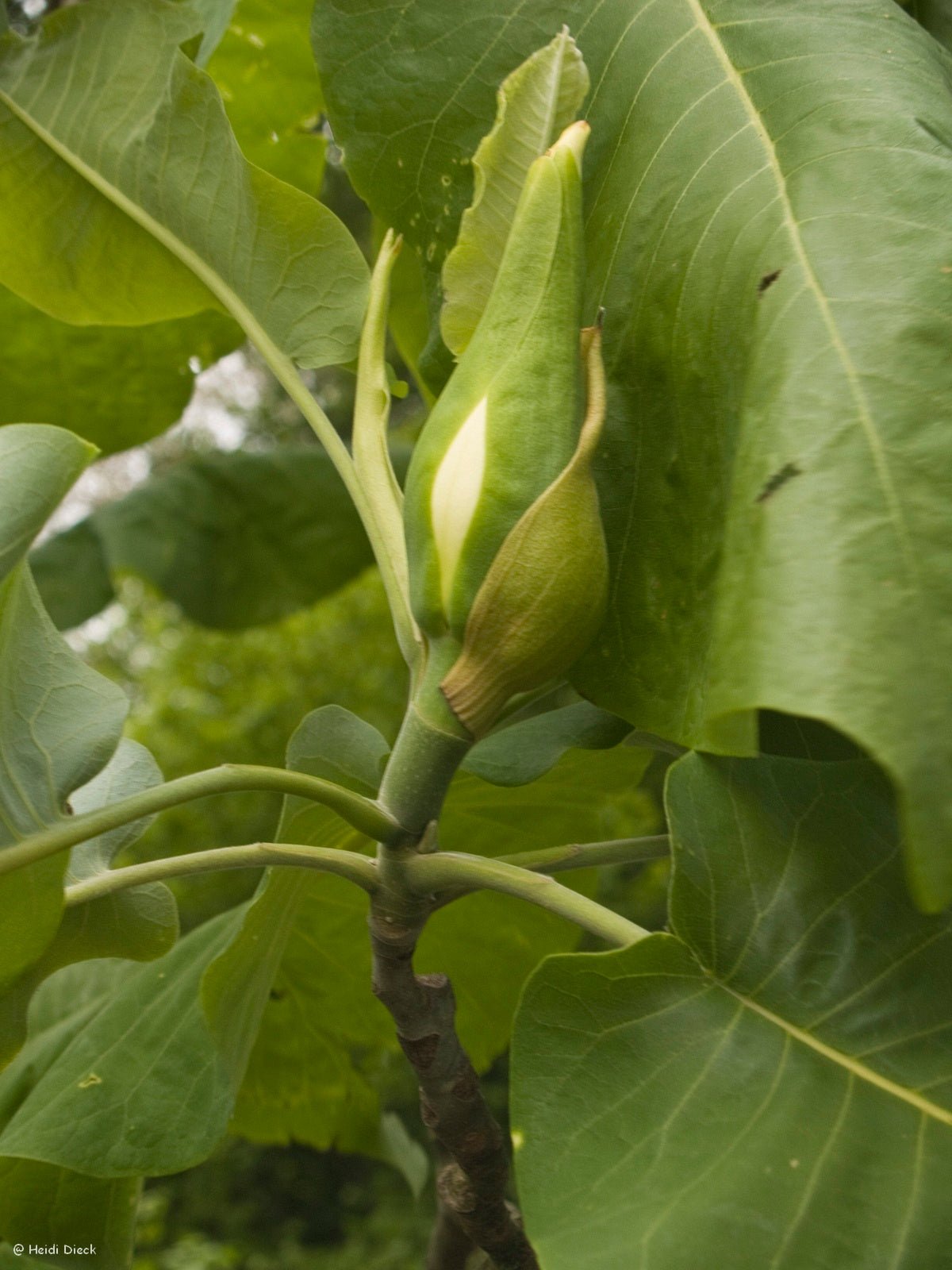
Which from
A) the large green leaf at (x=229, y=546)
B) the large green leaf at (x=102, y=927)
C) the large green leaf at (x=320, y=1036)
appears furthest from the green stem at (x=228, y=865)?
the large green leaf at (x=229, y=546)

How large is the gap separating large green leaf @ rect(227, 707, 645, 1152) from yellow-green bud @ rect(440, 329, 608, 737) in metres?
0.25

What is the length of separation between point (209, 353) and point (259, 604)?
866 millimetres

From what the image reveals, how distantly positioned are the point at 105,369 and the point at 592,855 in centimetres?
53

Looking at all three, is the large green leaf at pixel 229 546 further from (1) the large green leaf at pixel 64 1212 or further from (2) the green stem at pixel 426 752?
(2) the green stem at pixel 426 752

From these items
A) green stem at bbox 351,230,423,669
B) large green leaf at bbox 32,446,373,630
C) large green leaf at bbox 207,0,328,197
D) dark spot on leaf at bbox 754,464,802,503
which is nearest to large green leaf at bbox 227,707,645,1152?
green stem at bbox 351,230,423,669

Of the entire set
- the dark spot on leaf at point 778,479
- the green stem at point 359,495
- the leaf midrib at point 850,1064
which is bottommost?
the leaf midrib at point 850,1064

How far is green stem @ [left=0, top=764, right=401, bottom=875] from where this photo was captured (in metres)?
0.41

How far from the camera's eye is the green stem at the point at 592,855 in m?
0.52

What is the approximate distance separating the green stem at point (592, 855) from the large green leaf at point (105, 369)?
48 centimetres

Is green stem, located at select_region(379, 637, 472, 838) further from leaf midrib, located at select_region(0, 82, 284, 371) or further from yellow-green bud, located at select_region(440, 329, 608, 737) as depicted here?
leaf midrib, located at select_region(0, 82, 284, 371)

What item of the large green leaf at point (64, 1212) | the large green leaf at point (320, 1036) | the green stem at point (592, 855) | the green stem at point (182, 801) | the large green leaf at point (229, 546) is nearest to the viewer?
the green stem at point (182, 801)

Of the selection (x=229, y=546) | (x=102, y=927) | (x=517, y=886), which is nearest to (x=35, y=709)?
(x=102, y=927)

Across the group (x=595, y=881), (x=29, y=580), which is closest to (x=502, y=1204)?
(x=595, y=881)

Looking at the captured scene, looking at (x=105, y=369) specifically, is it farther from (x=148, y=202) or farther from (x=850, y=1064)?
(x=850, y=1064)
